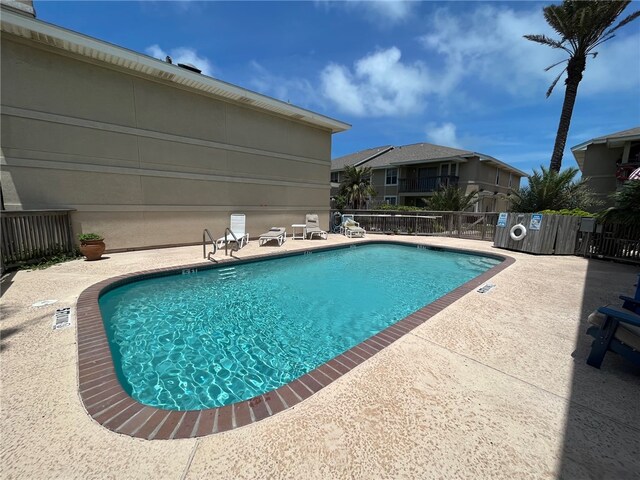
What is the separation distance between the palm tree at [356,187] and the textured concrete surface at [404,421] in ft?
60.2

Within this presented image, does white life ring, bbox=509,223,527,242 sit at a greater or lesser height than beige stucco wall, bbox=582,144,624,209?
lesser

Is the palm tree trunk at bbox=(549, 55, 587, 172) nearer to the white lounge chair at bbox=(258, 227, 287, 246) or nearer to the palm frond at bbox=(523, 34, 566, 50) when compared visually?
the palm frond at bbox=(523, 34, 566, 50)

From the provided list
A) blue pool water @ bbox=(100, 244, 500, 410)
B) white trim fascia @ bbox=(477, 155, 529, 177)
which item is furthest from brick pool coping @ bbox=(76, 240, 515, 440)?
white trim fascia @ bbox=(477, 155, 529, 177)

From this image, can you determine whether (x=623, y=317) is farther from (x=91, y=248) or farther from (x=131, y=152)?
(x=131, y=152)

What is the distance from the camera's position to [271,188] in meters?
12.2

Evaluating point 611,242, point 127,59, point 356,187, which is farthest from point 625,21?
point 127,59

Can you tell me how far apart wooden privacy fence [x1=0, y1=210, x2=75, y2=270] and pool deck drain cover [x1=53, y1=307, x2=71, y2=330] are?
3956mm

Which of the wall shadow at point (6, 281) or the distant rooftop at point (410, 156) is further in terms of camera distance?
the distant rooftop at point (410, 156)

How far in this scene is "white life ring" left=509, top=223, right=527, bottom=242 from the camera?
9797mm

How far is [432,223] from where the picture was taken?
1459cm

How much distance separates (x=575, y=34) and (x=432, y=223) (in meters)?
11.5

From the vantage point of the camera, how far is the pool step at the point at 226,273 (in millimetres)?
6820

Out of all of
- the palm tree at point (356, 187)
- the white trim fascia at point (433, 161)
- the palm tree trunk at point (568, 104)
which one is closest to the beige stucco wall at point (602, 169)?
the palm tree trunk at point (568, 104)

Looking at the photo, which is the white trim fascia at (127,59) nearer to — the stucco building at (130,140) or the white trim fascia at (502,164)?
the stucco building at (130,140)
